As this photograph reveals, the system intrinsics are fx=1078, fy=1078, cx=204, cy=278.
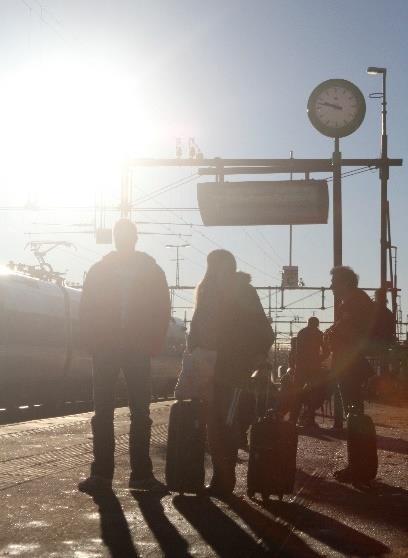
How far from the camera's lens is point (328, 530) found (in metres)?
5.88

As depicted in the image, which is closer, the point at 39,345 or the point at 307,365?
the point at 307,365

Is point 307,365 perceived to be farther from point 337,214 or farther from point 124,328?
point 124,328

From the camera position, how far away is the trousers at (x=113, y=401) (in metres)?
7.70

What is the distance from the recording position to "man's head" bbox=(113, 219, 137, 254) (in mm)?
8047

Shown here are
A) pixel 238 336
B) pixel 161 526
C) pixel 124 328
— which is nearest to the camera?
pixel 161 526

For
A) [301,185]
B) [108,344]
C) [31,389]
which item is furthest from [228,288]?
[31,389]

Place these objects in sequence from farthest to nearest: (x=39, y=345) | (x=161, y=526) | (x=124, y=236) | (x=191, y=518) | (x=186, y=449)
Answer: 1. (x=39, y=345)
2. (x=124, y=236)
3. (x=186, y=449)
4. (x=191, y=518)
5. (x=161, y=526)

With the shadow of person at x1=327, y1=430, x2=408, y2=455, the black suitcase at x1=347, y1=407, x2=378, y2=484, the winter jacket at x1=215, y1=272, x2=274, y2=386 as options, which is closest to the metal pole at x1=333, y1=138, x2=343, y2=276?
the shadow of person at x1=327, y1=430, x2=408, y2=455

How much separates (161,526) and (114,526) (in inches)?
10.2

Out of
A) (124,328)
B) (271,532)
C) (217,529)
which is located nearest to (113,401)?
(124,328)

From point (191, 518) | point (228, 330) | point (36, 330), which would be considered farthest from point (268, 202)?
point (191, 518)

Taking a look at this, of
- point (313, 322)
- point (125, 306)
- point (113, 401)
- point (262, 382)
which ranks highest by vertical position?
point (313, 322)

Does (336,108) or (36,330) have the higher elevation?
(336,108)

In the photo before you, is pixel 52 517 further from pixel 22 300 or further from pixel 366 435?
pixel 22 300
